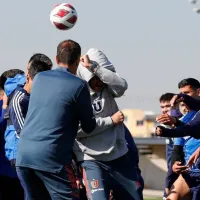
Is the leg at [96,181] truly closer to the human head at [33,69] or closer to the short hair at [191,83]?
the human head at [33,69]

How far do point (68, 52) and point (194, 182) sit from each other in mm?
3431

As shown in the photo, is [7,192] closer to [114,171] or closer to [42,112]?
[114,171]

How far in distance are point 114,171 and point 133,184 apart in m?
0.25

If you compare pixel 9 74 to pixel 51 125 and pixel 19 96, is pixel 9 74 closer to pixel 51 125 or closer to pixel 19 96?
pixel 19 96

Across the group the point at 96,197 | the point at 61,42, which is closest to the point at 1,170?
the point at 96,197

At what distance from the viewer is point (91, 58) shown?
30.1 ft

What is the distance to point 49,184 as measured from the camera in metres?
7.79

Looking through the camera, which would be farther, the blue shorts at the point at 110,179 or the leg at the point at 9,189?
the leg at the point at 9,189

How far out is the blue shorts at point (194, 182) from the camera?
35.6ft

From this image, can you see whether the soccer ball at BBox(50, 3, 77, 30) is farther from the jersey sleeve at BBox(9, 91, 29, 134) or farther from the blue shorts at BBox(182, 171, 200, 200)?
the blue shorts at BBox(182, 171, 200, 200)

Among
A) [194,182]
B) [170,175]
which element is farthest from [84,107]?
[170,175]

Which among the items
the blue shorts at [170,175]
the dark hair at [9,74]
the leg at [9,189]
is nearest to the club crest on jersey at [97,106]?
the dark hair at [9,74]

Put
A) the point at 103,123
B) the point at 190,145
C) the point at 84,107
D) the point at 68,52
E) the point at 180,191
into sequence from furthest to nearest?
the point at 180,191 < the point at 190,145 < the point at 103,123 < the point at 68,52 < the point at 84,107

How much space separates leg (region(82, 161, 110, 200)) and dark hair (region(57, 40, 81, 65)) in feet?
4.27
